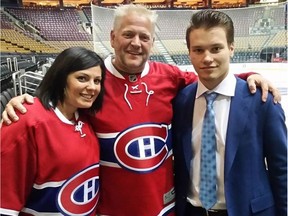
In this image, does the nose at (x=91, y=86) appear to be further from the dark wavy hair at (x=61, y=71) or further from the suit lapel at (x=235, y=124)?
the suit lapel at (x=235, y=124)

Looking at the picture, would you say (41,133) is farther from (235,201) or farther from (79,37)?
(79,37)

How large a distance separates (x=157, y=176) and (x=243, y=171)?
0.31m

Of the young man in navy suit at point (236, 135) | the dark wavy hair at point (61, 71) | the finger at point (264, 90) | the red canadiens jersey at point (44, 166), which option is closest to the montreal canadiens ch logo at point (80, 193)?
the red canadiens jersey at point (44, 166)

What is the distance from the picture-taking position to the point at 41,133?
37.4 inches

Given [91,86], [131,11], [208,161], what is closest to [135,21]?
[131,11]

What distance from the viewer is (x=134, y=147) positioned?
3.76 feet

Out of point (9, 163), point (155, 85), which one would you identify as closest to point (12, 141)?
point (9, 163)

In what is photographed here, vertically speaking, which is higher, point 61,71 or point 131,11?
point 131,11

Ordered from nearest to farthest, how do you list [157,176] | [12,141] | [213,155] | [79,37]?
[12,141], [213,155], [157,176], [79,37]

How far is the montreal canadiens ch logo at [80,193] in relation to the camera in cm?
99

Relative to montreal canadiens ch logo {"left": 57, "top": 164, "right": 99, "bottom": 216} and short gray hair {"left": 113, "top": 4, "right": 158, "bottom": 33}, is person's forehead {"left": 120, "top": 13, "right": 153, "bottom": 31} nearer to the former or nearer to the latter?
short gray hair {"left": 113, "top": 4, "right": 158, "bottom": 33}

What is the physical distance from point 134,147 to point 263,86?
0.47 meters

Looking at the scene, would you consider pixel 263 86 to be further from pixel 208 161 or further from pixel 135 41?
pixel 135 41

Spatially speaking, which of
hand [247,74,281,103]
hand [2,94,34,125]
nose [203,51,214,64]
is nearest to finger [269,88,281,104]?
hand [247,74,281,103]
